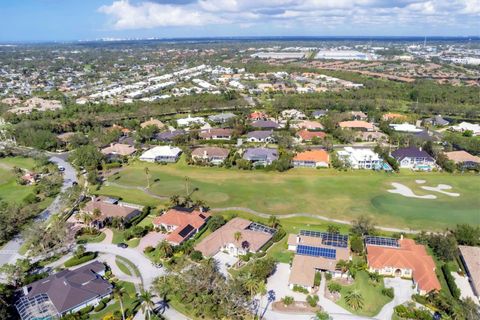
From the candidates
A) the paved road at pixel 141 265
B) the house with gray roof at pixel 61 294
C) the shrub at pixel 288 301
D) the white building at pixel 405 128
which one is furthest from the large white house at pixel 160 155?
the white building at pixel 405 128

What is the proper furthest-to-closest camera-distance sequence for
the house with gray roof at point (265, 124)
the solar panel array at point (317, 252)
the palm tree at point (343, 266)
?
the house with gray roof at point (265, 124) < the solar panel array at point (317, 252) < the palm tree at point (343, 266)

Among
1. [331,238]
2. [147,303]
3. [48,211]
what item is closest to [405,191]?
[331,238]

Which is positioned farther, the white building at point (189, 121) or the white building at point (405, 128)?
the white building at point (189, 121)

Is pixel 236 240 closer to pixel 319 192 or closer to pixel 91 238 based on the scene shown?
pixel 91 238

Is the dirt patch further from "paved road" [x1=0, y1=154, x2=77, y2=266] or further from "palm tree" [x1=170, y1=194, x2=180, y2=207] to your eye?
"paved road" [x1=0, y1=154, x2=77, y2=266]

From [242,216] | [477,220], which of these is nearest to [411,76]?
[477,220]

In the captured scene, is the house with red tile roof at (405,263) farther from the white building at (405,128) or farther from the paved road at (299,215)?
the white building at (405,128)

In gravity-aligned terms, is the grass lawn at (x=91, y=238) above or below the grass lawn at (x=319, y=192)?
below
